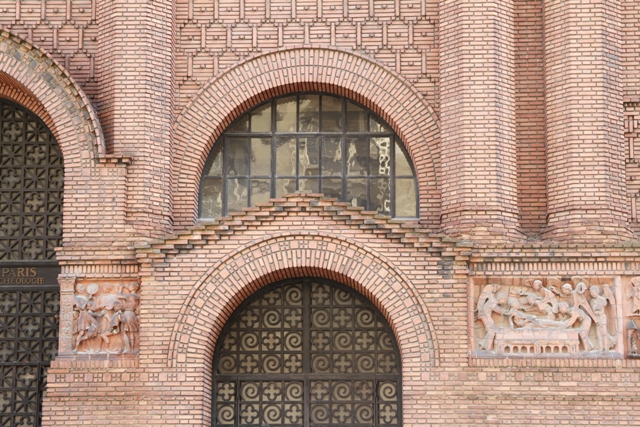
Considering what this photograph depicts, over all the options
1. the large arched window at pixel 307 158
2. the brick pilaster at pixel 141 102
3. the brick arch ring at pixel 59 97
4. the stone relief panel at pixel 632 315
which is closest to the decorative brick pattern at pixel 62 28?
the brick pilaster at pixel 141 102

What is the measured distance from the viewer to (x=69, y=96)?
17922mm

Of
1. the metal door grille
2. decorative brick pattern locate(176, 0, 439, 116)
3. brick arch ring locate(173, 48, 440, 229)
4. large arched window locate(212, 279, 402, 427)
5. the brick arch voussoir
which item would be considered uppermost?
decorative brick pattern locate(176, 0, 439, 116)

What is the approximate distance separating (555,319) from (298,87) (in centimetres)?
511

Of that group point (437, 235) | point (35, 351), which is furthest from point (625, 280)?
point (35, 351)

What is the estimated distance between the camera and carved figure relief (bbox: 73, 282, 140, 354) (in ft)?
56.2

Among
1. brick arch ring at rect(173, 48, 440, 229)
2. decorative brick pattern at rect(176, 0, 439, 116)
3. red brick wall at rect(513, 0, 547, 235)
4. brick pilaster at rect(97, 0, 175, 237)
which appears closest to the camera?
brick pilaster at rect(97, 0, 175, 237)

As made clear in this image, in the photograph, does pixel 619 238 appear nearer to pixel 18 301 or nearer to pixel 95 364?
pixel 95 364

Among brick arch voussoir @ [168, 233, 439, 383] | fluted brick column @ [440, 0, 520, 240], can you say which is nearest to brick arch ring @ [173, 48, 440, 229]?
fluted brick column @ [440, 0, 520, 240]

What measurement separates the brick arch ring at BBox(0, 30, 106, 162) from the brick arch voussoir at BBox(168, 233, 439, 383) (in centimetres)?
250

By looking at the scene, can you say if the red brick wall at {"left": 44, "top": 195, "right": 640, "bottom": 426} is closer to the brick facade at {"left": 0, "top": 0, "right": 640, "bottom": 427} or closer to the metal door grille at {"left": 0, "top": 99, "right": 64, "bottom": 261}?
the brick facade at {"left": 0, "top": 0, "right": 640, "bottom": 427}

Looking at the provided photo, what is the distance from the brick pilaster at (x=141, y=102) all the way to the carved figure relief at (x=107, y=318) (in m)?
0.92

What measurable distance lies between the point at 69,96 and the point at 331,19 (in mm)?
4009

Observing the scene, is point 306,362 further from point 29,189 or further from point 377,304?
point 29,189

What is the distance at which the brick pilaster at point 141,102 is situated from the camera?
697 inches
